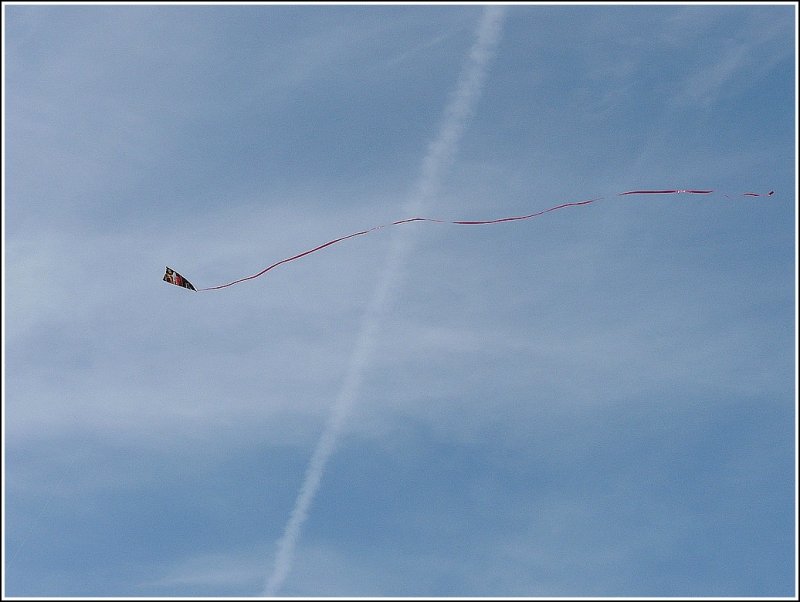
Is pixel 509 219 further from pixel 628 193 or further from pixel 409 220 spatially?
pixel 628 193

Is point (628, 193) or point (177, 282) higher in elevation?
point (628, 193)

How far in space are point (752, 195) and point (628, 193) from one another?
876 cm

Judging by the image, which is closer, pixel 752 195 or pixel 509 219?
pixel 509 219

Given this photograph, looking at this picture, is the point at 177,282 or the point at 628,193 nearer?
the point at 628,193

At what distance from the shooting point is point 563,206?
4759 cm

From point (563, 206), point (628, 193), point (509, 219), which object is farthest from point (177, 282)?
point (628, 193)

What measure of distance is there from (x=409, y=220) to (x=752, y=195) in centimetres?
2410

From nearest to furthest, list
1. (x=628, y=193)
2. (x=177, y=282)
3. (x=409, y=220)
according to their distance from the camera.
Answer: (x=409, y=220), (x=628, y=193), (x=177, y=282)

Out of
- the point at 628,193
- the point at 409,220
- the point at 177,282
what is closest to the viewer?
the point at 409,220

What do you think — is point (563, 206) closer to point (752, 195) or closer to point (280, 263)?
point (752, 195)

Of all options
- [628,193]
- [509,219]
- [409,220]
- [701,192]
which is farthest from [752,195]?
[409,220]

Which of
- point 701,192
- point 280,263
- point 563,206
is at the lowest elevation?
point 280,263

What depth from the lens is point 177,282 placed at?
51875 millimetres

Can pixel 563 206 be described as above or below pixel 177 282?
above
